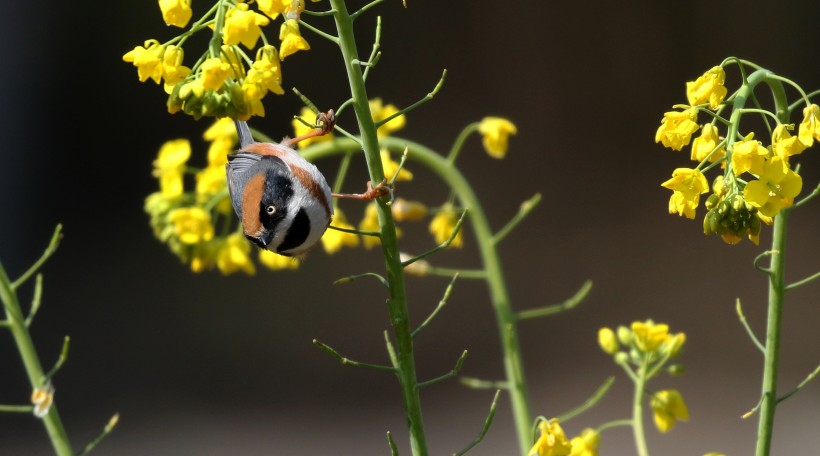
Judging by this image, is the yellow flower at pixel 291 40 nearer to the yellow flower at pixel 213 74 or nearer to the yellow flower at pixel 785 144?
the yellow flower at pixel 213 74

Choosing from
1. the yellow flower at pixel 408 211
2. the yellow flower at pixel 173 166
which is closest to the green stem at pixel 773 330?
the yellow flower at pixel 408 211

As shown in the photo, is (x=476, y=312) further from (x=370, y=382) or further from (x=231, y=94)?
(x=231, y=94)

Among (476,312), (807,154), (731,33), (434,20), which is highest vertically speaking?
(434,20)

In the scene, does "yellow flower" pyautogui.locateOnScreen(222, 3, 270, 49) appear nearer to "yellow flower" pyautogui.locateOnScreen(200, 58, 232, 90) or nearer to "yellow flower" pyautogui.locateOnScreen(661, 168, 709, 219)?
"yellow flower" pyautogui.locateOnScreen(200, 58, 232, 90)

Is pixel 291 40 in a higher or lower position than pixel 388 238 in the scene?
higher

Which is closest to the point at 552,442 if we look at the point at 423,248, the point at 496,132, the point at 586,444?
the point at 586,444

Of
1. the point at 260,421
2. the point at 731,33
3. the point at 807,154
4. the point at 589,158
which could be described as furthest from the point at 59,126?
the point at 807,154

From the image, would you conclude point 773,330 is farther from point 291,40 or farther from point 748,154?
point 291,40
